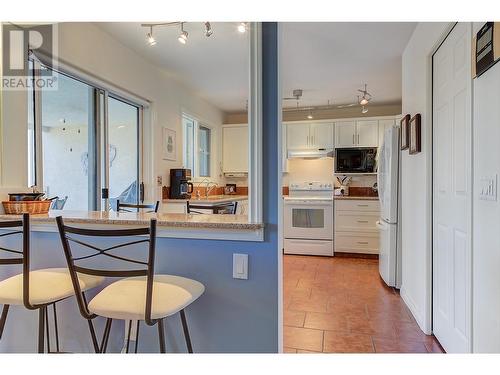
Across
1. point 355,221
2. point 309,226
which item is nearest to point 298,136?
point 309,226

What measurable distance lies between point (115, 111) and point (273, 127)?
8.50ft

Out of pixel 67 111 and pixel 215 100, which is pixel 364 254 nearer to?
pixel 215 100

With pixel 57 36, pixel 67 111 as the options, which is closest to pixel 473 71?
pixel 57 36

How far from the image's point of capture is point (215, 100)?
5.12 meters

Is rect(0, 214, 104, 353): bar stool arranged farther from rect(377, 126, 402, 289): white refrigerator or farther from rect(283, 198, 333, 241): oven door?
rect(283, 198, 333, 241): oven door

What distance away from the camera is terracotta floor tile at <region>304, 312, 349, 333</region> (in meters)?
→ 2.38

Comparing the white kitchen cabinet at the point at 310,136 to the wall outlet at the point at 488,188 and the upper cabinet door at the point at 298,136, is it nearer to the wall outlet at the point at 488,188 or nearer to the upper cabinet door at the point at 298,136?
the upper cabinet door at the point at 298,136

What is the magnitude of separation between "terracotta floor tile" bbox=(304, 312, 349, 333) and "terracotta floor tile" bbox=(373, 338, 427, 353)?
259mm

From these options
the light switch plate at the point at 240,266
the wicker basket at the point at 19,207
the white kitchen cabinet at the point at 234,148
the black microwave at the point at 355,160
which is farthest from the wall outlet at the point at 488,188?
the white kitchen cabinet at the point at 234,148

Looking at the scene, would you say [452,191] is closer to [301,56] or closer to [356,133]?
[301,56]

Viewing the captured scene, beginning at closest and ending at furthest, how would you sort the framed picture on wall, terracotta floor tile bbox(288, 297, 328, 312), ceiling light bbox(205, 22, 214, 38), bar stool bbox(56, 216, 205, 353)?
1. bar stool bbox(56, 216, 205, 353)
2. ceiling light bbox(205, 22, 214, 38)
3. terracotta floor tile bbox(288, 297, 328, 312)
4. the framed picture on wall

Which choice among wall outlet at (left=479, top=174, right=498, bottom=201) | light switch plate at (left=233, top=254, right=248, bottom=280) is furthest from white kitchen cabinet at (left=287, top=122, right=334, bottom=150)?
light switch plate at (left=233, top=254, right=248, bottom=280)

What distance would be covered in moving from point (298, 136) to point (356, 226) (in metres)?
1.78

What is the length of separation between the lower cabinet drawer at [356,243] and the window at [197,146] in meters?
2.46
